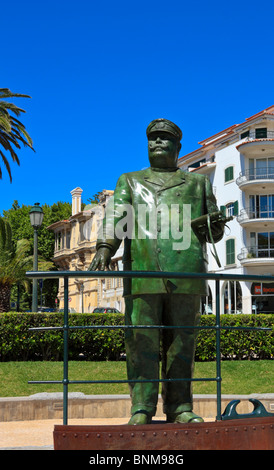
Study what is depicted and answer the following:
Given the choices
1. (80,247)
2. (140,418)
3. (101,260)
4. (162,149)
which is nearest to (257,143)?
(80,247)

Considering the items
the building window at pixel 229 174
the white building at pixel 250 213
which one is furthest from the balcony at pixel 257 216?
the building window at pixel 229 174

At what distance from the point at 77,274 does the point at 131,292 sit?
2.77ft

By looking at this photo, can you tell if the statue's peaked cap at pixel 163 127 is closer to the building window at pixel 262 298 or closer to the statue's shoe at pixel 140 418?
the statue's shoe at pixel 140 418

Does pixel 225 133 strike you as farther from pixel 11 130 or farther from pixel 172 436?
pixel 172 436

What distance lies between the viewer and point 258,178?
37.7 metres

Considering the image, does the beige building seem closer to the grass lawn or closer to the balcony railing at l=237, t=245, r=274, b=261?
the balcony railing at l=237, t=245, r=274, b=261

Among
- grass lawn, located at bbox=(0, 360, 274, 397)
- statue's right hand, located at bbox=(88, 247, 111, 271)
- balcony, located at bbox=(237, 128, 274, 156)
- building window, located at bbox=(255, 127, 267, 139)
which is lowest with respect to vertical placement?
grass lawn, located at bbox=(0, 360, 274, 397)

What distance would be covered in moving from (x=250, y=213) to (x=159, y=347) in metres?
34.1

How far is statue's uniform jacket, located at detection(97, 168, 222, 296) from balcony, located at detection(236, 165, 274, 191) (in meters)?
32.9

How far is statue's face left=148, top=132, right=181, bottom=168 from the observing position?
4809 millimetres

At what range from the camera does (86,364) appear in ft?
40.2

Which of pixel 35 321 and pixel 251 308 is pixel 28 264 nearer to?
pixel 251 308

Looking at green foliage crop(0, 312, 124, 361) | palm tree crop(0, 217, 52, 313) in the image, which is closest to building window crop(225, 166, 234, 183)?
palm tree crop(0, 217, 52, 313)

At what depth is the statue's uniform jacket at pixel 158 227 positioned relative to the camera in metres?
4.47
